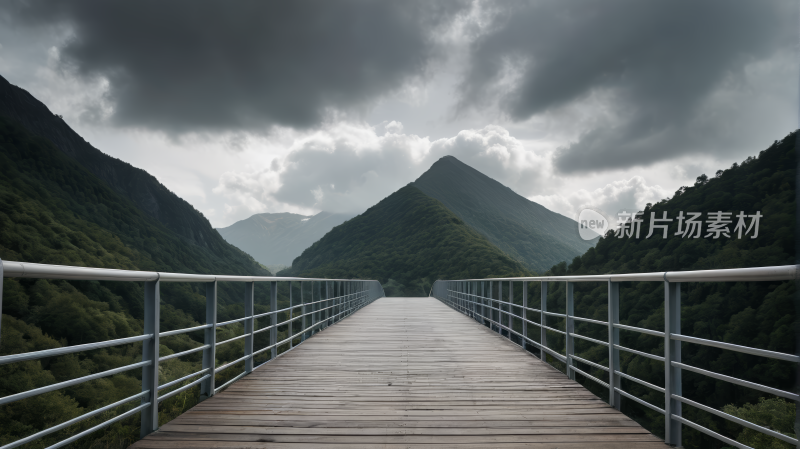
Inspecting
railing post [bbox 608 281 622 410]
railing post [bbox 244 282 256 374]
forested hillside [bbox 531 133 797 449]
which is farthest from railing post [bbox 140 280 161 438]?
forested hillside [bbox 531 133 797 449]

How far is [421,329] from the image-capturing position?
957 centimetres

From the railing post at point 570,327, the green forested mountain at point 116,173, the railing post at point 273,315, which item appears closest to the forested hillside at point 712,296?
the railing post at point 570,327

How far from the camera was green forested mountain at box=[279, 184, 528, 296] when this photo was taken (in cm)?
9856

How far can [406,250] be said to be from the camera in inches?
4712

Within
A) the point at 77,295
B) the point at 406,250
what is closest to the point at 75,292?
the point at 77,295

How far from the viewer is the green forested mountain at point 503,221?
503 ft

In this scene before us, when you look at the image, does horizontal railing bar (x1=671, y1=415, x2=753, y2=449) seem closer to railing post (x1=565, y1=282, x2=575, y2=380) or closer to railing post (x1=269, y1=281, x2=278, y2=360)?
Answer: railing post (x1=565, y1=282, x2=575, y2=380)

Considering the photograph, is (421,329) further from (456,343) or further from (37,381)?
(37,381)

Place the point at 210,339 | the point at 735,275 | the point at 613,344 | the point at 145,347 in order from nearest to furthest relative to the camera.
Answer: the point at 735,275, the point at 145,347, the point at 613,344, the point at 210,339

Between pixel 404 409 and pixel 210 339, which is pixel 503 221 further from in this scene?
pixel 210 339

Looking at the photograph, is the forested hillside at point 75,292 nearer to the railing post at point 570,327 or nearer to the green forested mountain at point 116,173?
the railing post at point 570,327

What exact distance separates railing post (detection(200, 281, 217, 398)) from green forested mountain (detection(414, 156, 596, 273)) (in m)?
140

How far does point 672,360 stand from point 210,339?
3348 mm

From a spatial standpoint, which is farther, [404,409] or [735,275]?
[404,409]
